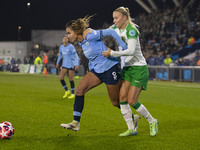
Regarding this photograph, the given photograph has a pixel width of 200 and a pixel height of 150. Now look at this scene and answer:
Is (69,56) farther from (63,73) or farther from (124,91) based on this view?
(124,91)

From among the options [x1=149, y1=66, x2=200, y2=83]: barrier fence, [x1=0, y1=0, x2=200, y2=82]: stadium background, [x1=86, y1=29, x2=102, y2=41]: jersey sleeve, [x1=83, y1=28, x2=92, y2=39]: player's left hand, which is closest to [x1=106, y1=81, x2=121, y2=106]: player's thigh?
[x1=86, y1=29, x2=102, y2=41]: jersey sleeve

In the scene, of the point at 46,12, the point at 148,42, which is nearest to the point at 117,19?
the point at 148,42

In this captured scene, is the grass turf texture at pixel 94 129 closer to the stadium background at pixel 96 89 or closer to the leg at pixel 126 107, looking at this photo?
the stadium background at pixel 96 89

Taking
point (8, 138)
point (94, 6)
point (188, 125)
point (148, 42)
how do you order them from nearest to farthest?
point (8, 138) → point (188, 125) → point (148, 42) → point (94, 6)

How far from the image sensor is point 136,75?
6.04 metres

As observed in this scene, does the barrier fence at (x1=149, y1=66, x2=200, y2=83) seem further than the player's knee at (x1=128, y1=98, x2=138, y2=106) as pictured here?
Yes

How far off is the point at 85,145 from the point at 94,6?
42859mm

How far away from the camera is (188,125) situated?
298 inches

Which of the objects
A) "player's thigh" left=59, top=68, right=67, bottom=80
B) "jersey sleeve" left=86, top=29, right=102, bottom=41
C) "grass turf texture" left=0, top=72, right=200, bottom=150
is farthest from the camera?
"player's thigh" left=59, top=68, right=67, bottom=80

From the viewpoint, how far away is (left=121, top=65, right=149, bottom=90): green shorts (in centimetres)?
604

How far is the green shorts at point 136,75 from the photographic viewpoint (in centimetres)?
604

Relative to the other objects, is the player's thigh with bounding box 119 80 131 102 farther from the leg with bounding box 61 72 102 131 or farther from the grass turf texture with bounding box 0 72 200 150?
the grass turf texture with bounding box 0 72 200 150

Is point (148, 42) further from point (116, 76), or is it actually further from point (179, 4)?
point (116, 76)

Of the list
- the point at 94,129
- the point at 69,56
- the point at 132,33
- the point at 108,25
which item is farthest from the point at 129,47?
the point at 108,25
